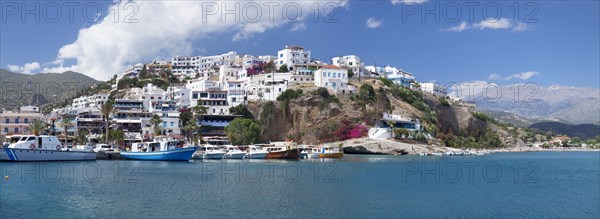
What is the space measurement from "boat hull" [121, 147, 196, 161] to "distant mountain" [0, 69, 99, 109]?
73.4 m

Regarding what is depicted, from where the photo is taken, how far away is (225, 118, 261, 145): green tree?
260 feet

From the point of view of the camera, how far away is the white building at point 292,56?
365 ft

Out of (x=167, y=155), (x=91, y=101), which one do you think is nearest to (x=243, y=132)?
(x=167, y=155)

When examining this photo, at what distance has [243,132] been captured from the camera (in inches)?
3132

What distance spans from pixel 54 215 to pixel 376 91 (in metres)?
80.2

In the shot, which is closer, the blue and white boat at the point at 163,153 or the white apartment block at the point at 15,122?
the blue and white boat at the point at 163,153

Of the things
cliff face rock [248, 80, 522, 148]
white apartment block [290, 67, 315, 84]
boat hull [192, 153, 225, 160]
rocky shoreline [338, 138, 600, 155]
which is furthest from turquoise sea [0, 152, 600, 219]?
white apartment block [290, 67, 315, 84]

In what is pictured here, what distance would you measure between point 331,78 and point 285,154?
107ft

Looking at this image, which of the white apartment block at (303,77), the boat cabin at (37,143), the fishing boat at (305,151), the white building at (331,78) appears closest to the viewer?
the boat cabin at (37,143)

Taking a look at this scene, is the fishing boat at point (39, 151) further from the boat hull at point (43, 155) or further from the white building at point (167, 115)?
the white building at point (167, 115)

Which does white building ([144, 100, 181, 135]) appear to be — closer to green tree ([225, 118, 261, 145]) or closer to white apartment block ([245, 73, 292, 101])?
green tree ([225, 118, 261, 145])

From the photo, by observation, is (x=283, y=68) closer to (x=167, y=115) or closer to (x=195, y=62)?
(x=167, y=115)

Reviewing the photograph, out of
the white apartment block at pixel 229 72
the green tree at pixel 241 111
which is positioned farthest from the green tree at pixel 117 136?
the white apartment block at pixel 229 72

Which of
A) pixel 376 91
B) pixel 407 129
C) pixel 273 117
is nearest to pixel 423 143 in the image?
pixel 407 129
